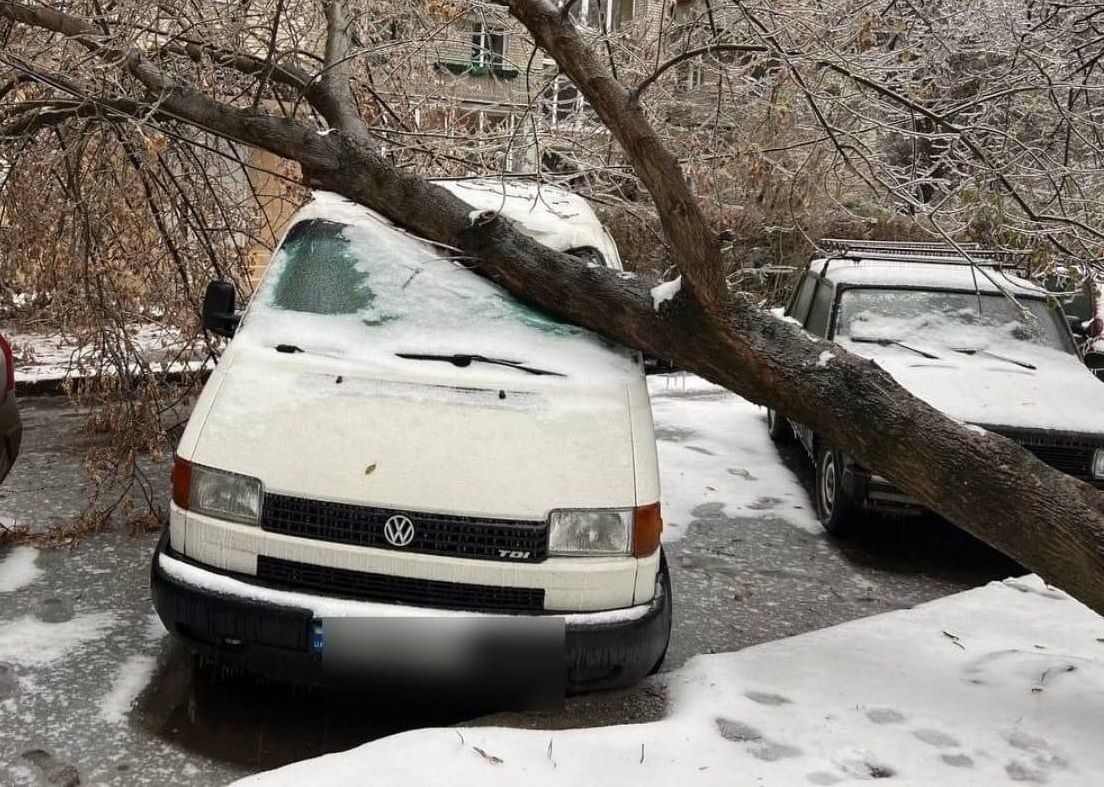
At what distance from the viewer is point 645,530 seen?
364cm

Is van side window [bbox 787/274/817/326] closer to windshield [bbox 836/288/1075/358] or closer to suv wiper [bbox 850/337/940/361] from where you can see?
windshield [bbox 836/288/1075/358]

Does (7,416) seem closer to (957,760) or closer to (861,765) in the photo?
(861,765)

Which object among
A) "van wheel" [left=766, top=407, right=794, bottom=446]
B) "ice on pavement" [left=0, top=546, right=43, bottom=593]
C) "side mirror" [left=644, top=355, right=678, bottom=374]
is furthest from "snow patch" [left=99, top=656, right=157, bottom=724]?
"van wheel" [left=766, top=407, right=794, bottom=446]

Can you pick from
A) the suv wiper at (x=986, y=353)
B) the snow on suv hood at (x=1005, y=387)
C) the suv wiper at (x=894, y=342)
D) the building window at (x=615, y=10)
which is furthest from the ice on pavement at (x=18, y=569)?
the suv wiper at (x=986, y=353)

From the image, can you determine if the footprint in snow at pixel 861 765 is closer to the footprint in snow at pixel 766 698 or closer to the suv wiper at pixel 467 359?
the footprint in snow at pixel 766 698

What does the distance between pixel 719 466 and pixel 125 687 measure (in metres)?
5.33

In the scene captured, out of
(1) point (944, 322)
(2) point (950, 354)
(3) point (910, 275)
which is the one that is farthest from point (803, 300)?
(2) point (950, 354)

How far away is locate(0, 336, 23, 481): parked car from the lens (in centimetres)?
500

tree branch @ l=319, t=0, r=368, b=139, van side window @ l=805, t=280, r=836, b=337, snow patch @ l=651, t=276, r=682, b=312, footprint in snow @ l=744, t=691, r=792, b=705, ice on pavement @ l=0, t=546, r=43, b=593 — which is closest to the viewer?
footprint in snow @ l=744, t=691, r=792, b=705

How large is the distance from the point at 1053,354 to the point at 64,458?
701 centimetres

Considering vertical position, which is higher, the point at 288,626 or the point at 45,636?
the point at 288,626

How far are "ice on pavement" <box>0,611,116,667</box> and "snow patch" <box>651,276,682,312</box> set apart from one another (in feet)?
9.02

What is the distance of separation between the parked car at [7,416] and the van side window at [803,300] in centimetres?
582

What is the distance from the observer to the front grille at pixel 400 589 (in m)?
3.43
